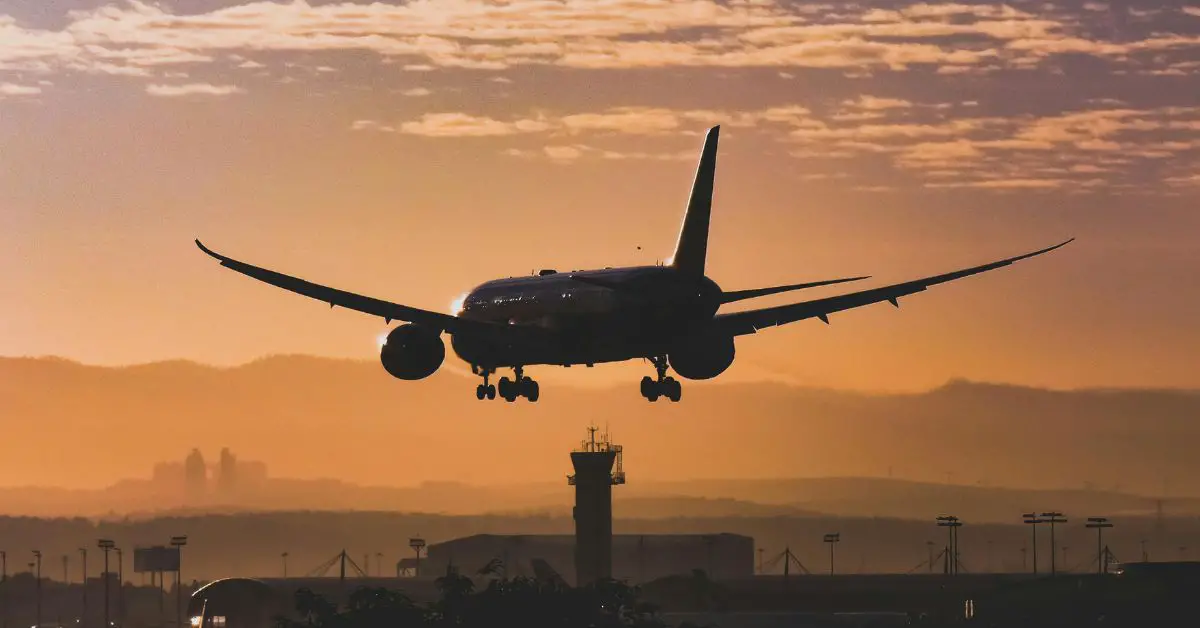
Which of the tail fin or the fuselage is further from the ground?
the tail fin

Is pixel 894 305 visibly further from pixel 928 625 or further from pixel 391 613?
pixel 928 625

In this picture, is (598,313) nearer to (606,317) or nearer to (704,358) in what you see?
(606,317)

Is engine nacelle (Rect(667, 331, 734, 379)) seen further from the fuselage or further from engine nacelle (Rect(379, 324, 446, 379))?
engine nacelle (Rect(379, 324, 446, 379))

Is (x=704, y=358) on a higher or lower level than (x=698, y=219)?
lower

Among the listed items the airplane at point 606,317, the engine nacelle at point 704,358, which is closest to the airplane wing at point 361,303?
the airplane at point 606,317

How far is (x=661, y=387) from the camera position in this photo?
112 m

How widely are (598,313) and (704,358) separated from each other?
24.6 feet

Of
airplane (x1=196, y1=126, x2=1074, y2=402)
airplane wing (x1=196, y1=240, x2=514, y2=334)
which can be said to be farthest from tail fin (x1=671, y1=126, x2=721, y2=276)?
airplane wing (x1=196, y1=240, x2=514, y2=334)

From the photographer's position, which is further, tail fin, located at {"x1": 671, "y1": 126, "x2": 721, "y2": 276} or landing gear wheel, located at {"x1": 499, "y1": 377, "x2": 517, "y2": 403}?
landing gear wheel, located at {"x1": 499, "y1": 377, "x2": 517, "y2": 403}

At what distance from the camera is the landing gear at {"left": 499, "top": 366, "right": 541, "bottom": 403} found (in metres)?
115

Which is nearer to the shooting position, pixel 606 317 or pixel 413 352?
pixel 606 317

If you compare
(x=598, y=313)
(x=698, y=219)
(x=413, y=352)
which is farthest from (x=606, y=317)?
(x=413, y=352)

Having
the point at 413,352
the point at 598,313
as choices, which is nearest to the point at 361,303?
the point at 413,352

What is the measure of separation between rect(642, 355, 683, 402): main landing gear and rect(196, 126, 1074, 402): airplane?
0.05 metres
